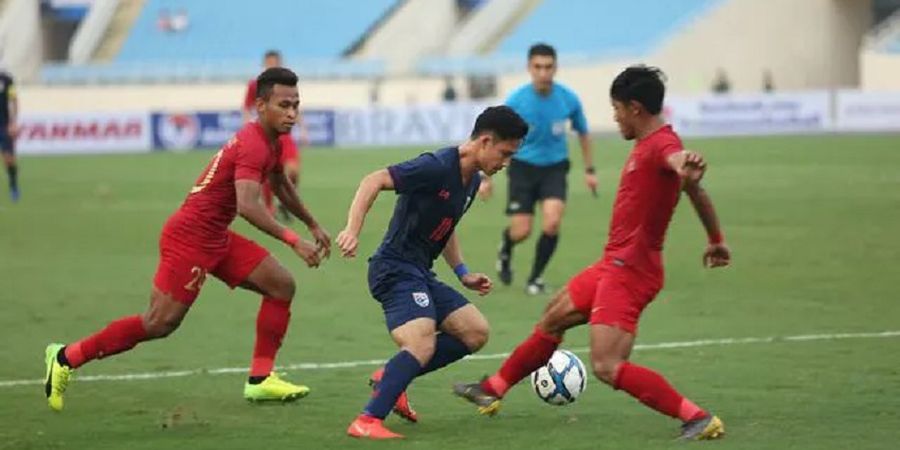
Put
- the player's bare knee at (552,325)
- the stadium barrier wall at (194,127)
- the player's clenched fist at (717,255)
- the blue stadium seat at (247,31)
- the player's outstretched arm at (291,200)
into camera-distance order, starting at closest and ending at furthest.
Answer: the player's clenched fist at (717,255)
the player's bare knee at (552,325)
the player's outstretched arm at (291,200)
the stadium barrier wall at (194,127)
the blue stadium seat at (247,31)

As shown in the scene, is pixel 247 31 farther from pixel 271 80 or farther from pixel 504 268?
pixel 271 80

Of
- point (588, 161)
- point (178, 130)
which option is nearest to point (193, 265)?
point (588, 161)

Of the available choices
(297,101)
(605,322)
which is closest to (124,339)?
(297,101)

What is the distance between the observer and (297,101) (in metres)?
10.9

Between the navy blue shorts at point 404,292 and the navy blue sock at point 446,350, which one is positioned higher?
the navy blue shorts at point 404,292

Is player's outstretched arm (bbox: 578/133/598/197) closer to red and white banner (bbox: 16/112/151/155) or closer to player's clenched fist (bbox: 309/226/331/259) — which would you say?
player's clenched fist (bbox: 309/226/331/259)

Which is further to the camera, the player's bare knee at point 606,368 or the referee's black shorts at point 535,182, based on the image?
the referee's black shorts at point 535,182

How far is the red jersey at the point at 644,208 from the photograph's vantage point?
379 inches

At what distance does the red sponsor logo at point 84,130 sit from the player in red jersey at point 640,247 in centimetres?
4442

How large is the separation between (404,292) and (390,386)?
2.02ft

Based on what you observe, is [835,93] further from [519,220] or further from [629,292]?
[629,292]

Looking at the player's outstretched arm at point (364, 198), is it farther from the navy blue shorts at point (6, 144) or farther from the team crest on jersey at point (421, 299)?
the navy blue shorts at point (6, 144)

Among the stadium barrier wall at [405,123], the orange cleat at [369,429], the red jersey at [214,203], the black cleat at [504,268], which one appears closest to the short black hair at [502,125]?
the red jersey at [214,203]

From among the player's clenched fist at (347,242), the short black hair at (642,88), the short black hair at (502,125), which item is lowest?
the player's clenched fist at (347,242)
